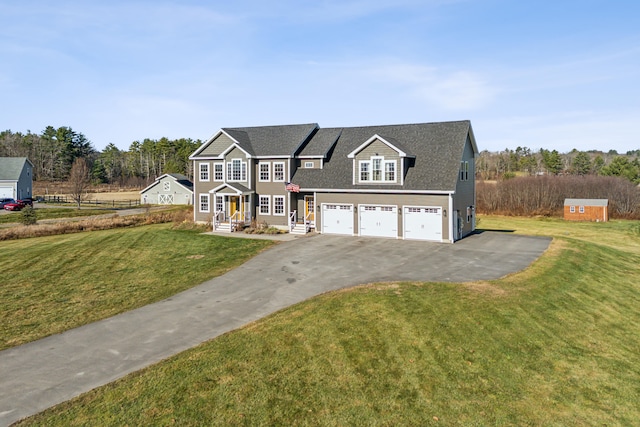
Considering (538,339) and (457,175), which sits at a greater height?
(457,175)

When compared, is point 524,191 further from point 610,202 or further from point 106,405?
point 106,405

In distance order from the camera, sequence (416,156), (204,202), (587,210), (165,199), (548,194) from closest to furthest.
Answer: (416,156), (204,202), (587,210), (548,194), (165,199)

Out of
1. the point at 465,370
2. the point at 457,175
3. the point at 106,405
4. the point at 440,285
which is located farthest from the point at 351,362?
the point at 457,175

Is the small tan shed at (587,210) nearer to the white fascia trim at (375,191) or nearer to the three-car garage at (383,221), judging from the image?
the three-car garage at (383,221)

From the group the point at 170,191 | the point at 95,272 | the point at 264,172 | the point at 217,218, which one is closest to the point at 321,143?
the point at 264,172

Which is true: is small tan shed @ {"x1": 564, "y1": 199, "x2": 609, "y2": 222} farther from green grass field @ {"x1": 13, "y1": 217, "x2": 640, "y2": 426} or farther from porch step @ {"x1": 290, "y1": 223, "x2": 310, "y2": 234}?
green grass field @ {"x1": 13, "y1": 217, "x2": 640, "y2": 426}

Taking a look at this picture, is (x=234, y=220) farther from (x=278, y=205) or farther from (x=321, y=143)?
(x=321, y=143)
